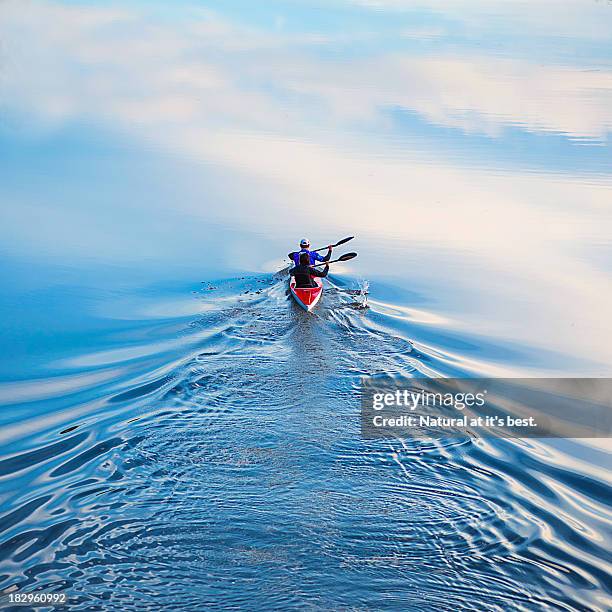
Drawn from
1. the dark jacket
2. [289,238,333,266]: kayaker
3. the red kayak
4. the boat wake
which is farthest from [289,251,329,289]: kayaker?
the boat wake

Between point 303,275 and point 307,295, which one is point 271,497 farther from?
point 303,275

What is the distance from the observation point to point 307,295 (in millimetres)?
15516

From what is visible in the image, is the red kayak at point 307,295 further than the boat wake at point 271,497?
Yes

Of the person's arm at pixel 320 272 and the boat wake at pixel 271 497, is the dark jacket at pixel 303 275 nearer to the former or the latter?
the person's arm at pixel 320 272

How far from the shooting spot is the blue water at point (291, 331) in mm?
8039

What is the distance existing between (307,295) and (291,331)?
1473 mm

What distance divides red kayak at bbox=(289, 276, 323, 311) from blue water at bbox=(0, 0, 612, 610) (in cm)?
29

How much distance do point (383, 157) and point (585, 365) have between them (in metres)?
12.9

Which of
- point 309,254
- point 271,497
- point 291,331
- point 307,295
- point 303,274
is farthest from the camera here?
point 309,254

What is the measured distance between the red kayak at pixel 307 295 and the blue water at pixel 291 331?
11.3 inches

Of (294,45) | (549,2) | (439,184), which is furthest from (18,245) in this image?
(549,2)

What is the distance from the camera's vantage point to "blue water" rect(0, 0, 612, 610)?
804 centimetres

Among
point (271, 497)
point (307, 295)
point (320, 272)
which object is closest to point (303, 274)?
point (307, 295)

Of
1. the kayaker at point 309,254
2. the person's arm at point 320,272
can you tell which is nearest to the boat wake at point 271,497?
the person's arm at point 320,272
